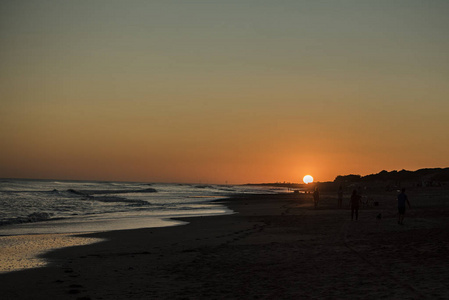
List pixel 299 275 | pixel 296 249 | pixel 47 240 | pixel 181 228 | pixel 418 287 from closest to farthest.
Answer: pixel 418 287 < pixel 299 275 < pixel 296 249 < pixel 47 240 < pixel 181 228

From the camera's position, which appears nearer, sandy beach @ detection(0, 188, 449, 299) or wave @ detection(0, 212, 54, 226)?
sandy beach @ detection(0, 188, 449, 299)

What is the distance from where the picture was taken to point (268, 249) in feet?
48.8

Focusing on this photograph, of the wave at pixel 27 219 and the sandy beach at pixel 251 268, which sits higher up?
the sandy beach at pixel 251 268

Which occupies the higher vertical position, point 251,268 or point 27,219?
point 251,268

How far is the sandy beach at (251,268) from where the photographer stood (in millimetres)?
9141

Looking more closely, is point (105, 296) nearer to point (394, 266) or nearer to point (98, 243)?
point (394, 266)

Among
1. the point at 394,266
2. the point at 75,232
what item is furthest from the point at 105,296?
the point at 75,232

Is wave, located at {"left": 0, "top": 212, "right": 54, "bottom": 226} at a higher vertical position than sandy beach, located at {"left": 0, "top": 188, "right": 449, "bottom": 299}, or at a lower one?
lower

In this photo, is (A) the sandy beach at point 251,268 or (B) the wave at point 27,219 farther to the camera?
(B) the wave at point 27,219

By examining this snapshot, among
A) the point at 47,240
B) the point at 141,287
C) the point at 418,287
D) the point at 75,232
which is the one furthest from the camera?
the point at 75,232

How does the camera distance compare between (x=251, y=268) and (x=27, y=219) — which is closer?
(x=251, y=268)

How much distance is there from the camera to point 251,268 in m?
11.7

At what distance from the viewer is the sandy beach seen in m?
9.14

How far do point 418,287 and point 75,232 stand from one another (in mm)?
17271
